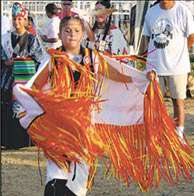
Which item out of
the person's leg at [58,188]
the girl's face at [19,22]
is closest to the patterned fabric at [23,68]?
the girl's face at [19,22]

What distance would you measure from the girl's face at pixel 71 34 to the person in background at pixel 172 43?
232 cm

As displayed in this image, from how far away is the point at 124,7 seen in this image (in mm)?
18266

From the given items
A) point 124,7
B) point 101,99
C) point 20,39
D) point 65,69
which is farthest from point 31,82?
point 124,7

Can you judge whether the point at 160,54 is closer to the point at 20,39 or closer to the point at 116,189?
the point at 20,39

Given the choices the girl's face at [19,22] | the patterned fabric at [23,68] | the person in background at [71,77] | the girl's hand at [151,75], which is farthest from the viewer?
the girl's face at [19,22]

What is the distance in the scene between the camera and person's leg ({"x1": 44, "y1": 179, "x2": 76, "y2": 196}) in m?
4.21

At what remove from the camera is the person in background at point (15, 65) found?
22.0 ft

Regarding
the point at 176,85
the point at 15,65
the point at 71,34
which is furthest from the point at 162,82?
the point at 71,34

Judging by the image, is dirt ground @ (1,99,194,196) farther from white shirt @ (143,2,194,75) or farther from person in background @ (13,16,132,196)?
white shirt @ (143,2,194,75)

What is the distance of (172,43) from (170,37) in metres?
0.06

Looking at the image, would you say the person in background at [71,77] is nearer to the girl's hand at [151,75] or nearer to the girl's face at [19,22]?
the girl's hand at [151,75]

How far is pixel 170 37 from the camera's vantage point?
6.73m

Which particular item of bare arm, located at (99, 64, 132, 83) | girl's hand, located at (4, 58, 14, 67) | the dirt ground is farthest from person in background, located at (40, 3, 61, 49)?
bare arm, located at (99, 64, 132, 83)

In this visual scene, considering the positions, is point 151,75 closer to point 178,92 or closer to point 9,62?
point 178,92
